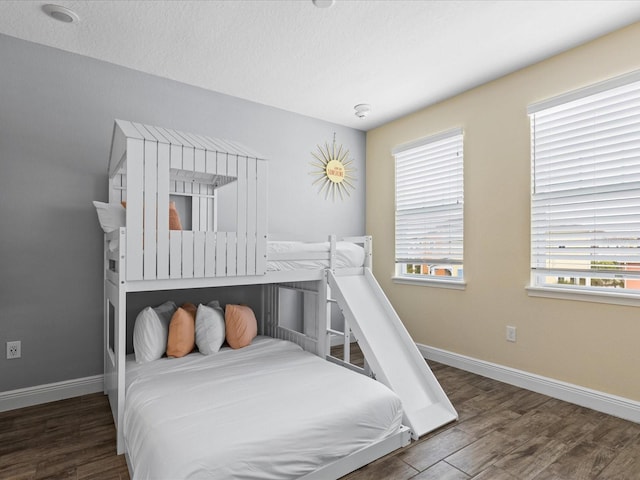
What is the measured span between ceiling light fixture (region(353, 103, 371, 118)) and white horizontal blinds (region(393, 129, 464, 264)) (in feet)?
1.77

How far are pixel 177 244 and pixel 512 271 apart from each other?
248 cm

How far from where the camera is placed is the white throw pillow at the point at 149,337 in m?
2.37

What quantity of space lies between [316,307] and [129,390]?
1.31m

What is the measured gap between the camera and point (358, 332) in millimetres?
2430

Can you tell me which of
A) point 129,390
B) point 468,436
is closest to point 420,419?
point 468,436

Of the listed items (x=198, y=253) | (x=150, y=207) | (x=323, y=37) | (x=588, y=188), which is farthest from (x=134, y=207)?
(x=588, y=188)

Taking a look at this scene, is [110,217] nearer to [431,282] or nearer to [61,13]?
[61,13]

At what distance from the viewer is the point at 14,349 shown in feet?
8.07

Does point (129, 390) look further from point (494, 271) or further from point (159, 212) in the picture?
point (494, 271)

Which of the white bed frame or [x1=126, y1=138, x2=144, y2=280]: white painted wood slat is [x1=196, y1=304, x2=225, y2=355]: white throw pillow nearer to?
the white bed frame

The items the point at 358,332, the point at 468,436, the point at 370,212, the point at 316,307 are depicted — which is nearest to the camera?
the point at 468,436

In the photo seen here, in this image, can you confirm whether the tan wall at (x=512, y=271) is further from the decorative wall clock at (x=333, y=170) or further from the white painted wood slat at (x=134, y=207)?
the white painted wood slat at (x=134, y=207)

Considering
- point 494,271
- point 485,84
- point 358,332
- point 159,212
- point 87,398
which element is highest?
point 485,84

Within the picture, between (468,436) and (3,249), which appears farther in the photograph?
(3,249)
